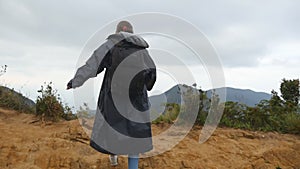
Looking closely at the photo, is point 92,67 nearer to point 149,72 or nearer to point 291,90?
point 149,72

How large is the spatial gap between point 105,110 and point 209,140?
255cm

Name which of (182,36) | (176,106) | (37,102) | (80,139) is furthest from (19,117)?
(182,36)

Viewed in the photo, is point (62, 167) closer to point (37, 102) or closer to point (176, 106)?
point (37, 102)

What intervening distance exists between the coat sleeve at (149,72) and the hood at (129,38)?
0.14m

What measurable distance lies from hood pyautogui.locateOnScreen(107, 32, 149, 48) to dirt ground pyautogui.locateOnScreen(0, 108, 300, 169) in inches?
62.9

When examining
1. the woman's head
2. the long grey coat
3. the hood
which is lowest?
the long grey coat

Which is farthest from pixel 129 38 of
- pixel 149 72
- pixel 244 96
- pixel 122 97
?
pixel 244 96

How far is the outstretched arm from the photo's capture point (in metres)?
3.21

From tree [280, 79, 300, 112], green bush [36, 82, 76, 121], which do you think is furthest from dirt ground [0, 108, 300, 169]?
tree [280, 79, 300, 112]

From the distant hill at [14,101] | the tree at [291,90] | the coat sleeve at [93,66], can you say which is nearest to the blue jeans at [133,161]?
the coat sleeve at [93,66]

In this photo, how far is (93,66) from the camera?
3266 millimetres

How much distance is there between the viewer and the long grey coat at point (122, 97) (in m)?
3.34

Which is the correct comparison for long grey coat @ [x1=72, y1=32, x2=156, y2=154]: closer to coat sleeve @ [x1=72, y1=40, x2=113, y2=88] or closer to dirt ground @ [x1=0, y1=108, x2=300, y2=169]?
coat sleeve @ [x1=72, y1=40, x2=113, y2=88]

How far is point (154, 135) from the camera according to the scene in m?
5.30
